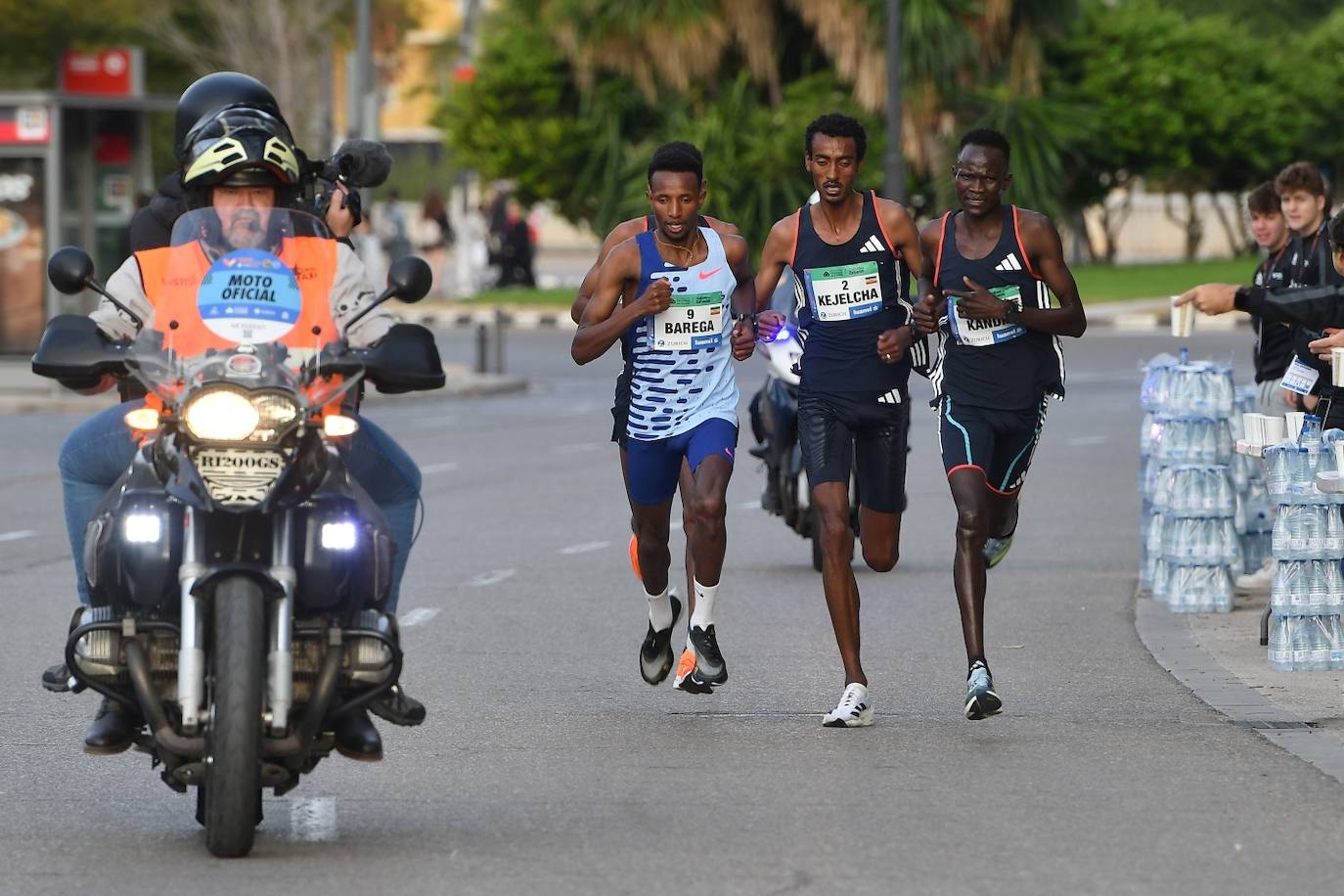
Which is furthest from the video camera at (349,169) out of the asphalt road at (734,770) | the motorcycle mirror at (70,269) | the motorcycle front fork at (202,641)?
the motorcycle front fork at (202,641)

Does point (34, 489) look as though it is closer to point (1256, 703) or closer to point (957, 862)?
point (1256, 703)

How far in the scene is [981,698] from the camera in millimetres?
8609

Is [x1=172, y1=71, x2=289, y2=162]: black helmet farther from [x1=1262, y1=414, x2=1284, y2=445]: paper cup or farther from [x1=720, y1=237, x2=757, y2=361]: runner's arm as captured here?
[x1=1262, y1=414, x2=1284, y2=445]: paper cup

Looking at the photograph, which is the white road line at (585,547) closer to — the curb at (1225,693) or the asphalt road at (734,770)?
the asphalt road at (734,770)

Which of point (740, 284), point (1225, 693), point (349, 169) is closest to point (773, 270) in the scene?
point (740, 284)

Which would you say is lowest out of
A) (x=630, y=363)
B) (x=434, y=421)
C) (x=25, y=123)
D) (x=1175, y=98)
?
(x=434, y=421)

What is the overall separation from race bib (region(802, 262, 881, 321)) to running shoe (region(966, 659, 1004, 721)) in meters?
1.29

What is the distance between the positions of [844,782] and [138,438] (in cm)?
221

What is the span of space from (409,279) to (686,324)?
2.41 m

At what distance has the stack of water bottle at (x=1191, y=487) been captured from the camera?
37.5ft

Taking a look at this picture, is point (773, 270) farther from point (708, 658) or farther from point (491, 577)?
point (491, 577)

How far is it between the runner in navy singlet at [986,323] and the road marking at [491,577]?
3.91 m

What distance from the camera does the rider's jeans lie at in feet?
22.9

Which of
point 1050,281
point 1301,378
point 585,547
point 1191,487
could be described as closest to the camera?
point 1050,281
